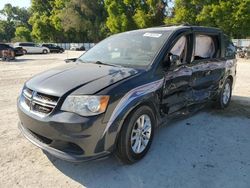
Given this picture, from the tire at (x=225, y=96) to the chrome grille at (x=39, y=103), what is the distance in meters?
3.93

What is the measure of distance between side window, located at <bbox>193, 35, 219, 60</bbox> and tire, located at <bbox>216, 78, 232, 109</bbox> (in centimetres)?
88

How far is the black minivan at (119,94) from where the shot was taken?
10.1 feet

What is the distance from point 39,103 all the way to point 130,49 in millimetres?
1745

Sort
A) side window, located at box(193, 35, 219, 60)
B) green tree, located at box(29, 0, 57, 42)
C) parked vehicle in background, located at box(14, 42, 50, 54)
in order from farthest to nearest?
green tree, located at box(29, 0, 57, 42) < parked vehicle in background, located at box(14, 42, 50, 54) < side window, located at box(193, 35, 219, 60)

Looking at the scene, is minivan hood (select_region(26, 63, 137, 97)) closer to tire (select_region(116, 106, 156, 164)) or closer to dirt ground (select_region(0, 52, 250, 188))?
tire (select_region(116, 106, 156, 164))

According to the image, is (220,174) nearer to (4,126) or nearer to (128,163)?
(128,163)

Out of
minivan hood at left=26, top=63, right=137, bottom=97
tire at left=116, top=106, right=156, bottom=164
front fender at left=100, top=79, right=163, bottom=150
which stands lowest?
tire at left=116, top=106, right=156, bottom=164

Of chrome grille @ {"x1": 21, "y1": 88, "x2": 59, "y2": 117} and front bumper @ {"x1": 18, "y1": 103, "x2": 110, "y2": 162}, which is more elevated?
chrome grille @ {"x1": 21, "y1": 88, "x2": 59, "y2": 117}

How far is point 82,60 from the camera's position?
15.2ft

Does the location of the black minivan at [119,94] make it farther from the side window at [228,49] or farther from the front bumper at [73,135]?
the side window at [228,49]

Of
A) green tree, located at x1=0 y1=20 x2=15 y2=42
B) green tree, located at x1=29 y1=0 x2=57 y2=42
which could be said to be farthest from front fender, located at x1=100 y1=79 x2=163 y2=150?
green tree, located at x1=0 y1=20 x2=15 y2=42

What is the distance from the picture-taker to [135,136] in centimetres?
362

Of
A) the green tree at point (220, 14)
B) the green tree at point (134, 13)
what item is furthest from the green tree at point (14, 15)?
the green tree at point (220, 14)

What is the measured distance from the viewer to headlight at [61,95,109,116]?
3.05m
